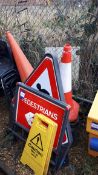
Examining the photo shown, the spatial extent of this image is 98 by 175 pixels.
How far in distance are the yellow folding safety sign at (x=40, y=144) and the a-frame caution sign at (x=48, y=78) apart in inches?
10.9

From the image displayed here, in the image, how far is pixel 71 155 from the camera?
3.12 metres

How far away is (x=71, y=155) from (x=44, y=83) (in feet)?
2.67

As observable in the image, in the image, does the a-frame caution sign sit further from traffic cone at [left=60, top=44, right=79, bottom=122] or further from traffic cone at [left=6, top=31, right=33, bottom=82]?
traffic cone at [left=6, top=31, right=33, bottom=82]

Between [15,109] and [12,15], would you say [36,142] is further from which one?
[12,15]

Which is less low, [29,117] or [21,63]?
[21,63]

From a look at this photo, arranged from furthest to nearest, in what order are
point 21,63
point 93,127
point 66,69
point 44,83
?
point 21,63 < point 66,69 < point 44,83 < point 93,127

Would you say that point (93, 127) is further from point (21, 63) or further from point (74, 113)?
point (21, 63)

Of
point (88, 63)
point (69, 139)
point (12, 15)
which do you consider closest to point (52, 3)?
point (12, 15)

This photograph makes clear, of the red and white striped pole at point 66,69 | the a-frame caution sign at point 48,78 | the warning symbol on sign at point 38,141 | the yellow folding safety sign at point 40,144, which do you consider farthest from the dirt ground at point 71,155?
the a-frame caution sign at point 48,78

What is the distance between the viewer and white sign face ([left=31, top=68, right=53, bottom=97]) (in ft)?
9.46

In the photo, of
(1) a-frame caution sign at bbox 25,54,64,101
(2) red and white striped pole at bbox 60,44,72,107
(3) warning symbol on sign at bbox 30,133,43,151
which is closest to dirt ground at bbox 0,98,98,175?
(3) warning symbol on sign at bbox 30,133,43,151

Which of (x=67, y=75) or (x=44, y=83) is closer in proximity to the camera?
(x=44, y=83)

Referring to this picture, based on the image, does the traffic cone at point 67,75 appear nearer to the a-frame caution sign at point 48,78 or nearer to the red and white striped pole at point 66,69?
the red and white striped pole at point 66,69

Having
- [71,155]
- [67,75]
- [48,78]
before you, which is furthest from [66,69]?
[71,155]
